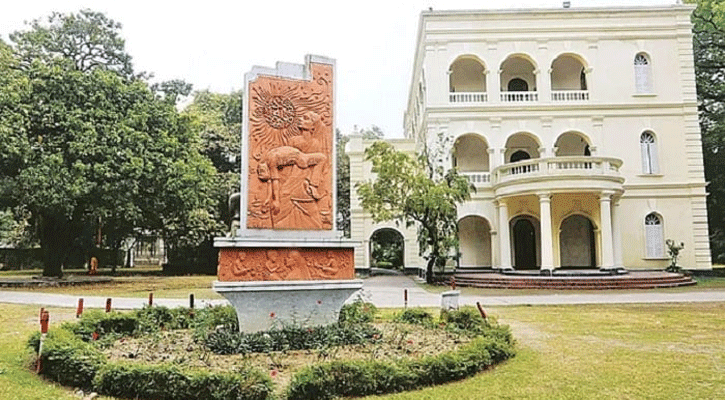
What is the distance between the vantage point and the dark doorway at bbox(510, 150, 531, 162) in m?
25.8

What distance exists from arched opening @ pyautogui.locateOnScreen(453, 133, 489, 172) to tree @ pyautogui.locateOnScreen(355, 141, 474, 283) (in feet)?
15.6

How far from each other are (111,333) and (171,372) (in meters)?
3.48

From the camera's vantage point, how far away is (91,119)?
1977cm

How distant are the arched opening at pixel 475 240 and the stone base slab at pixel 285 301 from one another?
16.8 meters

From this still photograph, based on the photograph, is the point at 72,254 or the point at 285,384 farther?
the point at 72,254

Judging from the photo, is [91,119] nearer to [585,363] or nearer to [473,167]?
[473,167]

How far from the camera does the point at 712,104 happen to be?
29.4m

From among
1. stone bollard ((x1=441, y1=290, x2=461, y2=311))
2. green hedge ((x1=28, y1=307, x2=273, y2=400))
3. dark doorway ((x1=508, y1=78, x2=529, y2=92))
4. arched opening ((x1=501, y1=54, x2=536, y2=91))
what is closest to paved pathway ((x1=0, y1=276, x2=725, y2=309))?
stone bollard ((x1=441, y1=290, x2=461, y2=311))

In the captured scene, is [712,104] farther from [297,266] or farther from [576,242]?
[297,266]

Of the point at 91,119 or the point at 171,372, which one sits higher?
the point at 91,119

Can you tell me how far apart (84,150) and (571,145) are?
68.5ft

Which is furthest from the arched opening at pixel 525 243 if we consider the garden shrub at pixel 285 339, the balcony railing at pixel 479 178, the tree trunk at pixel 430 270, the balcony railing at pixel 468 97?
the garden shrub at pixel 285 339

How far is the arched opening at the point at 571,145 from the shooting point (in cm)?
2562

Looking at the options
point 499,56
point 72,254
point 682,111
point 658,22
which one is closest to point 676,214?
point 682,111
